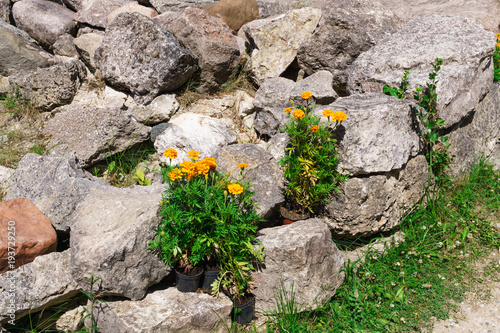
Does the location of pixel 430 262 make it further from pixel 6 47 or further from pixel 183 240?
pixel 6 47

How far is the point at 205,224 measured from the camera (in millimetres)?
3059

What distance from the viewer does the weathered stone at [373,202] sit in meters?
3.74

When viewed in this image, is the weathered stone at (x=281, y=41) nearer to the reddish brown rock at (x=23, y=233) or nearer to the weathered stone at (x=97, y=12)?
the weathered stone at (x=97, y=12)

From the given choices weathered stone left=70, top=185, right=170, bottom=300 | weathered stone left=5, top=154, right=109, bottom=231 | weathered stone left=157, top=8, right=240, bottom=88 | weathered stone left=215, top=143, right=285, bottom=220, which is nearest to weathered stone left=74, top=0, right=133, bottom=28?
weathered stone left=157, top=8, right=240, bottom=88

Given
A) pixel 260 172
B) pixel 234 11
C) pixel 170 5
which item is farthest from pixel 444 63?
pixel 170 5

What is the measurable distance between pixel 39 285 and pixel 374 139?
302cm

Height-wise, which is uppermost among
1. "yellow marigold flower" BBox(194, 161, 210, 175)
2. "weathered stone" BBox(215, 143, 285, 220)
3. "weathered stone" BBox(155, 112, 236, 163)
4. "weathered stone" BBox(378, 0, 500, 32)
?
"weathered stone" BBox(378, 0, 500, 32)

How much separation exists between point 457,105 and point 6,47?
594 centimetres

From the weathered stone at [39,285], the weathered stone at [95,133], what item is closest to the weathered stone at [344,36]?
the weathered stone at [95,133]

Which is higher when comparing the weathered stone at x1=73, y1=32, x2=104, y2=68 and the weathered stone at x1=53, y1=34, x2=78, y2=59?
the weathered stone at x1=73, y1=32, x2=104, y2=68

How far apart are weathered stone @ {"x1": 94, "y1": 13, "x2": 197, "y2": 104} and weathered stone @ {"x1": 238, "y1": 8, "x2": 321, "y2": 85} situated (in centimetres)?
99

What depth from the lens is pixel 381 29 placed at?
17.7 feet

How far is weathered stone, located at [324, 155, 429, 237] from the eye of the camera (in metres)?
3.74

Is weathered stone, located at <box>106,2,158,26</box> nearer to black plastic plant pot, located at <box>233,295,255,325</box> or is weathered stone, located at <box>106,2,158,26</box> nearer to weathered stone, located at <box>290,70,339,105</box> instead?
weathered stone, located at <box>290,70,339,105</box>
